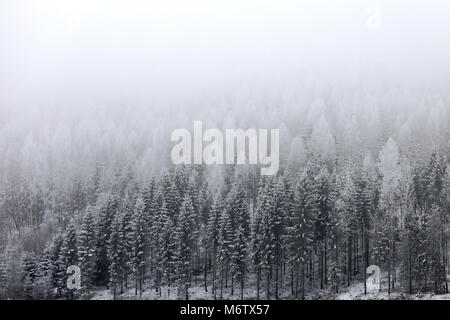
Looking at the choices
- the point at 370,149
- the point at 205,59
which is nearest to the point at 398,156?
the point at 370,149

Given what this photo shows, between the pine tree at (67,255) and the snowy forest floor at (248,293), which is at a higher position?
the pine tree at (67,255)

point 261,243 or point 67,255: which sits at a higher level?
point 261,243

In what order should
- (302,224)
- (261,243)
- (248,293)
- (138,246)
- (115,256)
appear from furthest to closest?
(138,246) < (115,256) < (248,293) < (261,243) < (302,224)

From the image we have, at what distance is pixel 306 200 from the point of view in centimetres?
4172

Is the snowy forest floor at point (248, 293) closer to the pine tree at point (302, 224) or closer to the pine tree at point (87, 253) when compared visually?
the pine tree at point (87, 253)

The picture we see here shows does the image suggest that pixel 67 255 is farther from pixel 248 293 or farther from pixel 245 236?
pixel 248 293

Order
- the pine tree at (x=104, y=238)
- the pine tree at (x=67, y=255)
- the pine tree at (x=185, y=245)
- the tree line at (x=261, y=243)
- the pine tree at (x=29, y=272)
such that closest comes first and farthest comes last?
1. the tree line at (x=261, y=243)
2. the pine tree at (x=29, y=272)
3. the pine tree at (x=67, y=255)
4. the pine tree at (x=185, y=245)
5. the pine tree at (x=104, y=238)

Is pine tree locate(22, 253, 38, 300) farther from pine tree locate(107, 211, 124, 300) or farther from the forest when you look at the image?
pine tree locate(107, 211, 124, 300)

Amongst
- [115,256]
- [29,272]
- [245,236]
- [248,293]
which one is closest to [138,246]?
[115,256]

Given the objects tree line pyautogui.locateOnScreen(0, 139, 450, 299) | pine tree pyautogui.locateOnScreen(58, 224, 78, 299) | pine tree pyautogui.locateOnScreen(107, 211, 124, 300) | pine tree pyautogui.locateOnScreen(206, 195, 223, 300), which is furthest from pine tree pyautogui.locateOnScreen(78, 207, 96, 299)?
pine tree pyautogui.locateOnScreen(206, 195, 223, 300)

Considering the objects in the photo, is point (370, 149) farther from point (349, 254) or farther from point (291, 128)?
point (349, 254)

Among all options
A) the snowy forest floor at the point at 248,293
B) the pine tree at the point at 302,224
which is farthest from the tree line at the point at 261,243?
the snowy forest floor at the point at 248,293

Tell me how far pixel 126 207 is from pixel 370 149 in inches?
1885

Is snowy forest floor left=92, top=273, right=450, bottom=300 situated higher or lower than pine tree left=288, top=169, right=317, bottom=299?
lower
